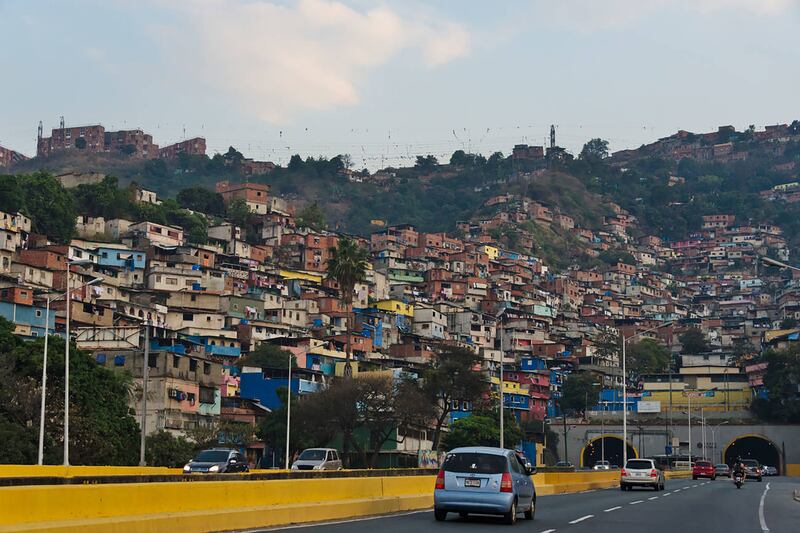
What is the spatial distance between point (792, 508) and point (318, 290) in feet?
387

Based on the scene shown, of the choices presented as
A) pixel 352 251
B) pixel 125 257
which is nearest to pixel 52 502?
pixel 352 251

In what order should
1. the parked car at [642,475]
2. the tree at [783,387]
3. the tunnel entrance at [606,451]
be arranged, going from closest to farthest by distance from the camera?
the parked car at [642,475]
the tree at [783,387]
the tunnel entrance at [606,451]

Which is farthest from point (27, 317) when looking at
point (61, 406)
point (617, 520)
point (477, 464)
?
point (477, 464)

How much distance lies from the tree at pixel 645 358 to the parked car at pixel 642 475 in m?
124

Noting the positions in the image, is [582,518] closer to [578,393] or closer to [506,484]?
[506,484]

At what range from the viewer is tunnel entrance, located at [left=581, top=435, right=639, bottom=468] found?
144m

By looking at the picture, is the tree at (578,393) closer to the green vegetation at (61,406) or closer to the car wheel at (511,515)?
the green vegetation at (61,406)

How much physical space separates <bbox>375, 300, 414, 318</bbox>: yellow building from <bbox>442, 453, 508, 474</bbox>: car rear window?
124094 mm

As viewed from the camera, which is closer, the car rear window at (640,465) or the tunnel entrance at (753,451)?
the car rear window at (640,465)

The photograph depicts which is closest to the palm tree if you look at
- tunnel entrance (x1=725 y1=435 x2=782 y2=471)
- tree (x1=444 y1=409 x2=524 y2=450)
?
tree (x1=444 y1=409 x2=524 y2=450)

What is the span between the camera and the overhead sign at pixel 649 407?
495 ft

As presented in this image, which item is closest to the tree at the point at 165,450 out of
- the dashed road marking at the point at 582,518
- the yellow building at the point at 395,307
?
the dashed road marking at the point at 582,518

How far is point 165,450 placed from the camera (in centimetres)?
7512

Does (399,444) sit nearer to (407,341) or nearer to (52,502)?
(407,341)
